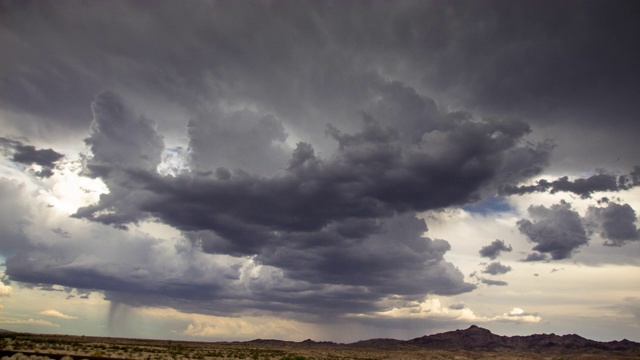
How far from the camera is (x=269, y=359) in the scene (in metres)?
103

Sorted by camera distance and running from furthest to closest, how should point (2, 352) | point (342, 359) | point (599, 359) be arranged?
point (599, 359)
point (342, 359)
point (2, 352)

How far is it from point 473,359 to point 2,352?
507 feet

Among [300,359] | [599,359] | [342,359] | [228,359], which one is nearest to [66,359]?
[300,359]

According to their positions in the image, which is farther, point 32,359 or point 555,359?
point 555,359

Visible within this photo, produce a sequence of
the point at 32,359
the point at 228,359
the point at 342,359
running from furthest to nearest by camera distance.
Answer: the point at 342,359 < the point at 228,359 < the point at 32,359

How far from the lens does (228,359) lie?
10075 centimetres

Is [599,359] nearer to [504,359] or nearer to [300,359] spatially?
[504,359]

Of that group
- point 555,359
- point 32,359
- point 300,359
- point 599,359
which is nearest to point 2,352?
point 32,359

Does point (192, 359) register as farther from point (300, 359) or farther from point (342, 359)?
point (342, 359)

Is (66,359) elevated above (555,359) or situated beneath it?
elevated above

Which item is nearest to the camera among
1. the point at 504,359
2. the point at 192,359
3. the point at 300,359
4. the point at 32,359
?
the point at 32,359

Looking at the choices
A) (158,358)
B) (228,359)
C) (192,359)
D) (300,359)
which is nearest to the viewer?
(300,359)

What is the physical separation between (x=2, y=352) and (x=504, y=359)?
160 metres

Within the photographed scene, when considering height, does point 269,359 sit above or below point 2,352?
below
